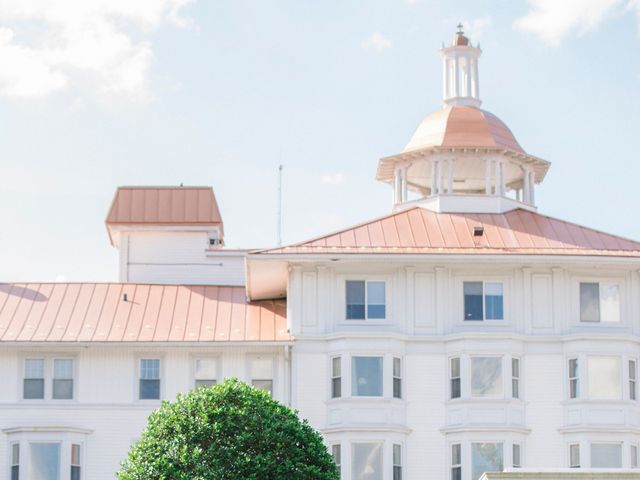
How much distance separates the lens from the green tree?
59.7 m

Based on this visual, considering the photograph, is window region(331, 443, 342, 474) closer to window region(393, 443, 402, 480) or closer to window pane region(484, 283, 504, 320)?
window region(393, 443, 402, 480)

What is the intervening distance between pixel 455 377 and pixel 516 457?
3579 mm

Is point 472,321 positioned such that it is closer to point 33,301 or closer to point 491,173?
point 491,173

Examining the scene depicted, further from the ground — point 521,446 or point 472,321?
point 472,321

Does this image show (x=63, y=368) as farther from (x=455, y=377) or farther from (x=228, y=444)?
(x=455, y=377)

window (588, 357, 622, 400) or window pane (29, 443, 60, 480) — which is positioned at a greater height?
window (588, 357, 622, 400)

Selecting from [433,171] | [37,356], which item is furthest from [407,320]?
[37,356]

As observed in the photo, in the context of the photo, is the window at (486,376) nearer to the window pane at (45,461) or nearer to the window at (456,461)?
the window at (456,461)

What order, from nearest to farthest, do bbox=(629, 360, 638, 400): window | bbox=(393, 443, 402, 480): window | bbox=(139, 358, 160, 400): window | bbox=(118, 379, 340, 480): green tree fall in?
bbox=(118, 379, 340, 480): green tree < bbox=(393, 443, 402, 480): window < bbox=(629, 360, 638, 400): window < bbox=(139, 358, 160, 400): window

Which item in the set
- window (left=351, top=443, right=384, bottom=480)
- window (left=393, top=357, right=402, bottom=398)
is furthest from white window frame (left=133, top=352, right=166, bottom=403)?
window (left=393, top=357, right=402, bottom=398)

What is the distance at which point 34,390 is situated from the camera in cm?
6956

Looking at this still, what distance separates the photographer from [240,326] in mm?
70625

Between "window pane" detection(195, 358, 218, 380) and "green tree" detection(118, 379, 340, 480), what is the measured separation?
811 centimetres

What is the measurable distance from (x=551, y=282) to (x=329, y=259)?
26.8 feet
